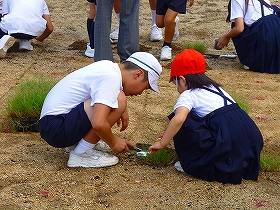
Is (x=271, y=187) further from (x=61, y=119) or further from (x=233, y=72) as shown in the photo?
(x=233, y=72)

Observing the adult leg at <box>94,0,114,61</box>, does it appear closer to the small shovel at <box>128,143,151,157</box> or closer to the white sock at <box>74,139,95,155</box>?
the small shovel at <box>128,143,151,157</box>

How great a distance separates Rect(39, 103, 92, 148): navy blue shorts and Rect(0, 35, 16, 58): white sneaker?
260cm

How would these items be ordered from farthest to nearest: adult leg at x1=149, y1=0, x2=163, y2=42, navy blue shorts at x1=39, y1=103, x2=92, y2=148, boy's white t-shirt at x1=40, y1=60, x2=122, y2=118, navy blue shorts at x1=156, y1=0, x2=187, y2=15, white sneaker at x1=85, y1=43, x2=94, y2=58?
adult leg at x1=149, y1=0, x2=163, y2=42 < white sneaker at x1=85, y1=43, x2=94, y2=58 < navy blue shorts at x1=156, y1=0, x2=187, y2=15 < navy blue shorts at x1=39, y1=103, x2=92, y2=148 < boy's white t-shirt at x1=40, y1=60, x2=122, y2=118

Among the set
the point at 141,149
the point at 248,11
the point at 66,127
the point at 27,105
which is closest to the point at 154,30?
the point at 248,11


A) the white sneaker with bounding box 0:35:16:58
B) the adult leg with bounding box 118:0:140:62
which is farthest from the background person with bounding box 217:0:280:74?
the white sneaker with bounding box 0:35:16:58

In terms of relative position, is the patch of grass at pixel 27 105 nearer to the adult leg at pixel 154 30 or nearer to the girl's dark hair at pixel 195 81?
the girl's dark hair at pixel 195 81

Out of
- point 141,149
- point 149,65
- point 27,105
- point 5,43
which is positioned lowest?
point 5,43

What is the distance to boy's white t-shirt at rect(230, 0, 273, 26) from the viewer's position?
5406mm

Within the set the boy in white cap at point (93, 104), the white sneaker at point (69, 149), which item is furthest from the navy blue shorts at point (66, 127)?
the white sneaker at point (69, 149)

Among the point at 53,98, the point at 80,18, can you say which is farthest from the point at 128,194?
the point at 80,18

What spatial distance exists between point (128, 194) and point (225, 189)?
0.54m

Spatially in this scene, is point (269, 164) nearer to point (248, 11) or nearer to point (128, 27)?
point (128, 27)

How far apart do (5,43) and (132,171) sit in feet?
9.75

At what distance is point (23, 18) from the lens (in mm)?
5988
